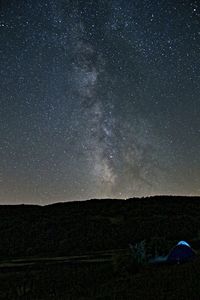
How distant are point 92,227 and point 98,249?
6.35m

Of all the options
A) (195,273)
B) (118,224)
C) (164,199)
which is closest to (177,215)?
(118,224)

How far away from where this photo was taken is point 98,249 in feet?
101

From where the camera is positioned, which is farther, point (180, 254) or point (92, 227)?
point (92, 227)

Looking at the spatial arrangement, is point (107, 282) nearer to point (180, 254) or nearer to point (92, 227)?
point (180, 254)

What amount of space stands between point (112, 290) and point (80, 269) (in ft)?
25.0

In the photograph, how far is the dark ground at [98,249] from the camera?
12422 millimetres

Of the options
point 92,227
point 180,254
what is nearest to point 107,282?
point 180,254

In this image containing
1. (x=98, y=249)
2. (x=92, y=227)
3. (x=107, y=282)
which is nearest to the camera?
(x=107, y=282)

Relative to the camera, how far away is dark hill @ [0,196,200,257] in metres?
32.4

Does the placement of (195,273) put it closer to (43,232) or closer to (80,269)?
(80,269)

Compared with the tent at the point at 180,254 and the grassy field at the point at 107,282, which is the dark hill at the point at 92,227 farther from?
the tent at the point at 180,254

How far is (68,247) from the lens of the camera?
3192 cm

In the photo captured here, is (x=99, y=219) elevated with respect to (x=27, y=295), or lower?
elevated

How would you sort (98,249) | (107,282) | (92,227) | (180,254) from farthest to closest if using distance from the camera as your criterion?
(92,227) < (98,249) < (180,254) < (107,282)
